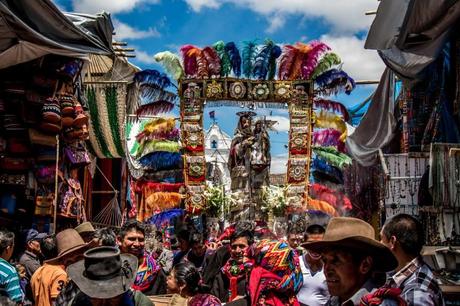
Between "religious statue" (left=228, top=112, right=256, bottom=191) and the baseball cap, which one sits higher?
"religious statue" (left=228, top=112, right=256, bottom=191)

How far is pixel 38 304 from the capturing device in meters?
5.39

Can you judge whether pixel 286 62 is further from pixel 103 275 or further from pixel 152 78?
pixel 103 275

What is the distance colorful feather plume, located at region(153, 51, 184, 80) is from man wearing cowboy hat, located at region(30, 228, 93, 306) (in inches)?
479

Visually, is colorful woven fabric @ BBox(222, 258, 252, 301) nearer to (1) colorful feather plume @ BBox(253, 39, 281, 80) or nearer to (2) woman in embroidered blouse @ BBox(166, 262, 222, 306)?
(2) woman in embroidered blouse @ BBox(166, 262, 222, 306)

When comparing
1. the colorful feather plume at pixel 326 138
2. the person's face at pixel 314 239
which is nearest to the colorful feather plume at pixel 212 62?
the colorful feather plume at pixel 326 138

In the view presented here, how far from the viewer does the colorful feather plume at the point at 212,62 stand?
56.3 ft

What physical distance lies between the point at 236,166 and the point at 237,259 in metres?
11.3

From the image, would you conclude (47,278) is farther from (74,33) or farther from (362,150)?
(362,150)

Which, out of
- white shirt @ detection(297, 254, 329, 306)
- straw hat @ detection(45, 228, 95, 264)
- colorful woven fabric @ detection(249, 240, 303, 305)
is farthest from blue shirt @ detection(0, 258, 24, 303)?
white shirt @ detection(297, 254, 329, 306)

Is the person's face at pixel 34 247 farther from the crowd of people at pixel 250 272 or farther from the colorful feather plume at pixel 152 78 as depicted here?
the colorful feather plume at pixel 152 78

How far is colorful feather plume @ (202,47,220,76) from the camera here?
1717 cm

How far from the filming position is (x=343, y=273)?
11.2 feet

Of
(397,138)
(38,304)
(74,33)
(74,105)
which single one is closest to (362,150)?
(397,138)

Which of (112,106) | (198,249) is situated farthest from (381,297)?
(112,106)
